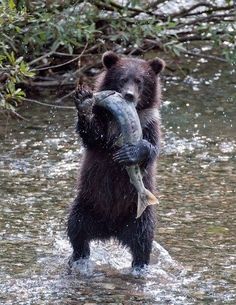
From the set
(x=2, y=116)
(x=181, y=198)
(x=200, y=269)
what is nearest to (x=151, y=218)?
(x=200, y=269)

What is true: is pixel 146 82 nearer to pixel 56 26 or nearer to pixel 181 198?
pixel 181 198

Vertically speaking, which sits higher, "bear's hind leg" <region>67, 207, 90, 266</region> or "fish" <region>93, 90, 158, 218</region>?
"fish" <region>93, 90, 158, 218</region>

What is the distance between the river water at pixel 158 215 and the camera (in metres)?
6.65

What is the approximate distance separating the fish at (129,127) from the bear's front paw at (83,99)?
1.7 inches

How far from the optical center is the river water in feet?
21.8

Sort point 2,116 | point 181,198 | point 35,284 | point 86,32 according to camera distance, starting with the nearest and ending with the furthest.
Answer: point 35,284
point 181,198
point 86,32
point 2,116

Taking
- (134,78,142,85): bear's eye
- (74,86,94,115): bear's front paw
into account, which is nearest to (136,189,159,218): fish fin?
(74,86,94,115): bear's front paw

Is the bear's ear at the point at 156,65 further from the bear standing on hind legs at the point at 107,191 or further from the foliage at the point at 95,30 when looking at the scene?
the foliage at the point at 95,30

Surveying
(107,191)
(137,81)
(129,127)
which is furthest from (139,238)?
(137,81)

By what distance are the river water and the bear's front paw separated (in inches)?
44.3

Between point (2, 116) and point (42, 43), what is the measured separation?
126 centimetres

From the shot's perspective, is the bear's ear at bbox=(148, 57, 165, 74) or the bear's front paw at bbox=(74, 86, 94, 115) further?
the bear's ear at bbox=(148, 57, 165, 74)

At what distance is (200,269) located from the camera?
709 cm

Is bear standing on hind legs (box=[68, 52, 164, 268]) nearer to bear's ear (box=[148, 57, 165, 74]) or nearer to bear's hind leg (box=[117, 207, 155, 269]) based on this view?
bear's hind leg (box=[117, 207, 155, 269])
